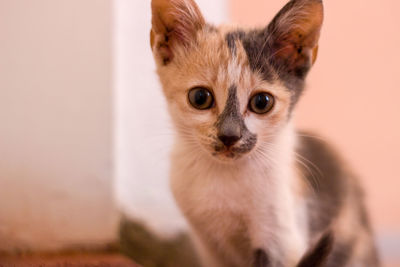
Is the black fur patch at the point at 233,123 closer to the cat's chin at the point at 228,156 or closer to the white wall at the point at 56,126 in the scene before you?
the cat's chin at the point at 228,156

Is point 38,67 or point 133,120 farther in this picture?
point 133,120

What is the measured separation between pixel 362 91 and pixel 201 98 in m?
0.71

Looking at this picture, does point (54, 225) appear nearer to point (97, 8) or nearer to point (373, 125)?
point (97, 8)

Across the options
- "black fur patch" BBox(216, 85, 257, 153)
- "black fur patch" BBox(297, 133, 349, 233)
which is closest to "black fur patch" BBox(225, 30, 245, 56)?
"black fur patch" BBox(216, 85, 257, 153)

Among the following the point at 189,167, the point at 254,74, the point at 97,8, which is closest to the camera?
the point at 254,74

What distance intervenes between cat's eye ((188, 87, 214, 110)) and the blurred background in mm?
244

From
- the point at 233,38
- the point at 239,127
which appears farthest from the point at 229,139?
the point at 233,38

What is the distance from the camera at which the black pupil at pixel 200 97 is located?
100cm

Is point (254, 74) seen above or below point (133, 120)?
above

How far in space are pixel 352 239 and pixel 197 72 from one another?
0.74 m

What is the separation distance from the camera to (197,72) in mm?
1042

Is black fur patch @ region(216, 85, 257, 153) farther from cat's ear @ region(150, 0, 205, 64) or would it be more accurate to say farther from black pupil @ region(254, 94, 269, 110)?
cat's ear @ region(150, 0, 205, 64)

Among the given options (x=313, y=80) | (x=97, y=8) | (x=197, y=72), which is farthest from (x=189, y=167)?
(x=97, y=8)

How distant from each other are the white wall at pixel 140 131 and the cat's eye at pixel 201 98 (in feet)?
0.96
